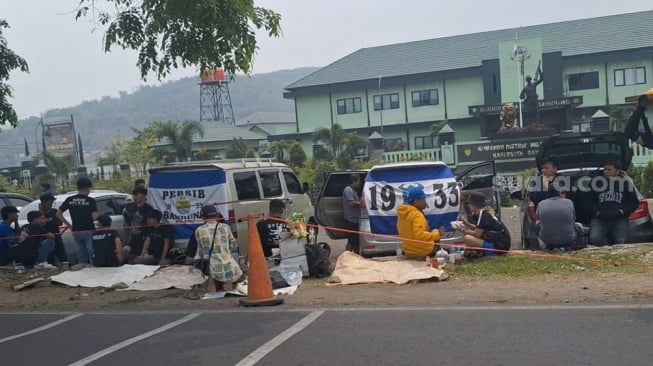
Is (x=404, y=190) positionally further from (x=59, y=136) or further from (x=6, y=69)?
(x=59, y=136)

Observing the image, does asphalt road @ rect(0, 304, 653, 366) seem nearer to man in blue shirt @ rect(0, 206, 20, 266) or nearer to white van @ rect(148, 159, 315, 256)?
white van @ rect(148, 159, 315, 256)

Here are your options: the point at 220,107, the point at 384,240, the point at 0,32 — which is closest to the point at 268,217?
the point at 384,240

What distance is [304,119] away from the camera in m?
53.8

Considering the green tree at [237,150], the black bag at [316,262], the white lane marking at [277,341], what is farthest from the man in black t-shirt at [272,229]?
the green tree at [237,150]

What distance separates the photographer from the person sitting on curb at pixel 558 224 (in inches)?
417

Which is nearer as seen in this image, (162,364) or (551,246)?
(162,364)

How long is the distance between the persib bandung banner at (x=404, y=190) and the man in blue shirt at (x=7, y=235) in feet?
22.2

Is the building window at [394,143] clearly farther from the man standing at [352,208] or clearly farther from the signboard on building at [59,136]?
the man standing at [352,208]

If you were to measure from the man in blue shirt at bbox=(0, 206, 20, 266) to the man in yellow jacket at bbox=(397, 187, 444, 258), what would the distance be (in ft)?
24.1

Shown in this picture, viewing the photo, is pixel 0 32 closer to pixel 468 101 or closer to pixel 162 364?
pixel 162 364

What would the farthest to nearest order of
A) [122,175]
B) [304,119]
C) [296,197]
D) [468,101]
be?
[304,119] → [468,101] → [122,175] → [296,197]

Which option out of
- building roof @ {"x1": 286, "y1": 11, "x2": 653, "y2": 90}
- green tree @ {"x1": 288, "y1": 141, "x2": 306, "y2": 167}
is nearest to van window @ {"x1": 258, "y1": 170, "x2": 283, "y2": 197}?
green tree @ {"x1": 288, "y1": 141, "x2": 306, "y2": 167}

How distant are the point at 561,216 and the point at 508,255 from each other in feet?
3.32

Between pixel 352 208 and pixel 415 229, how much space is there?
7.40 feet
